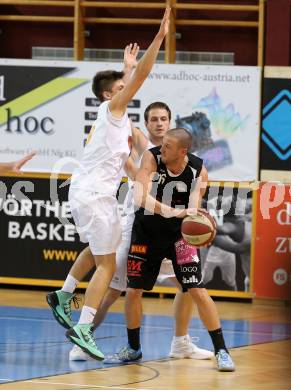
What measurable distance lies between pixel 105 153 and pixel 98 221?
0.53m

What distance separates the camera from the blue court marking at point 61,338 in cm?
749

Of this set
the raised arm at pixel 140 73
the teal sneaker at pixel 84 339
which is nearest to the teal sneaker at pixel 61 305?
the teal sneaker at pixel 84 339

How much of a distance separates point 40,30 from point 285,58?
3.71 metres

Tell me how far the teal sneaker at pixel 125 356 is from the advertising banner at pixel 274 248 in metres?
4.27

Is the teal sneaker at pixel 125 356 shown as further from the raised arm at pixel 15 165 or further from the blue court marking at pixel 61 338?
the raised arm at pixel 15 165

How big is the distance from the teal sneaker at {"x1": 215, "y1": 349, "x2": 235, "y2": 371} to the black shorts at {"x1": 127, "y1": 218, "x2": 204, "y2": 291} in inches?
22.3

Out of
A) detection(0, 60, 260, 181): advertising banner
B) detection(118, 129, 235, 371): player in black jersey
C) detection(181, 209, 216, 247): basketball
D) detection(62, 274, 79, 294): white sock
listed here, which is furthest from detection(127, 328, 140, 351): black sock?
detection(0, 60, 260, 181): advertising banner

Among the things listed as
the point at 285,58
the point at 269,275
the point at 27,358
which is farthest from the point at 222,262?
the point at 27,358

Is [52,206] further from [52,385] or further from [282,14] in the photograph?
[52,385]

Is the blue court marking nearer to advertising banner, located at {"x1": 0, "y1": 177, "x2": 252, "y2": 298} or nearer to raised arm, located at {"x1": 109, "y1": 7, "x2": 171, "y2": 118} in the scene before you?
advertising banner, located at {"x1": 0, "y1": 177, "x2": 252, "y2": 298}

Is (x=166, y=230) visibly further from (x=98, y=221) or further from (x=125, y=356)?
(x=125, y=356)

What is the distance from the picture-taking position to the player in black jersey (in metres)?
7.62

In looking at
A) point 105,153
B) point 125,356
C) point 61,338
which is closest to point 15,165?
point 105,153

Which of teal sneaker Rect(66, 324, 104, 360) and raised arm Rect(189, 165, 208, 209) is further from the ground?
raised arm Rect(189, 165, 208, 209)
